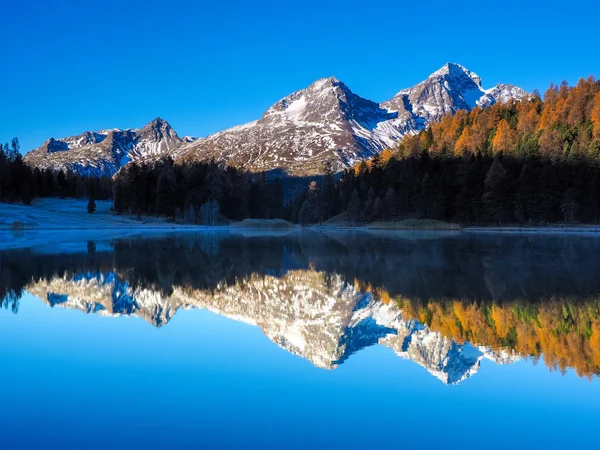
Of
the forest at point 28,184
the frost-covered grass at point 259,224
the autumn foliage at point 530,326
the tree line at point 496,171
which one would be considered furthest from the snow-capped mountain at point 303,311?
the forest at point 28,184

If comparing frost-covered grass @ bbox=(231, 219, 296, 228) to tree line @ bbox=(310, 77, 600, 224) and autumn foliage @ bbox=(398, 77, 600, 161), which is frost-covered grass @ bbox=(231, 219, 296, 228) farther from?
autumn foliage @ bbox=(398, 77, 600, 161)

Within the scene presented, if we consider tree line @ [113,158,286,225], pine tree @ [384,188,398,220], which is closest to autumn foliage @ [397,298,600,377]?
pine tree @ [384,188,398,220]

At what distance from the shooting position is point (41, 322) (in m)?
10.6

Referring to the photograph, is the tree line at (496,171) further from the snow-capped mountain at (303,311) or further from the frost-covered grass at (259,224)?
the snow-capped mountain at (303,311)

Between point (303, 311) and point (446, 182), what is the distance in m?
85.2

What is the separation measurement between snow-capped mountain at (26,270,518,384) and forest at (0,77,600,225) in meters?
70.2

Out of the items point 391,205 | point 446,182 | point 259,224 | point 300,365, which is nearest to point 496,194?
point 446,182

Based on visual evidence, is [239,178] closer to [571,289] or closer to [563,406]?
[571,289]

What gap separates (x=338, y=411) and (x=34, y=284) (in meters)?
12.7

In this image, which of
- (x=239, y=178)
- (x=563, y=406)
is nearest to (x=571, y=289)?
(x=563, y=406)

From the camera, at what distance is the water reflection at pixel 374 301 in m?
8.47

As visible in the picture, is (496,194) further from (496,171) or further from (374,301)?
(374,301)

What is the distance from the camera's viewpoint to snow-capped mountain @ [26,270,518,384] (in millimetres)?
8148

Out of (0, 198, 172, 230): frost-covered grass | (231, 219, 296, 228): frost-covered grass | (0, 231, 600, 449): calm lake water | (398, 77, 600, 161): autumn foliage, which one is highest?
(398, 77, 600, 161): autumn foliage
